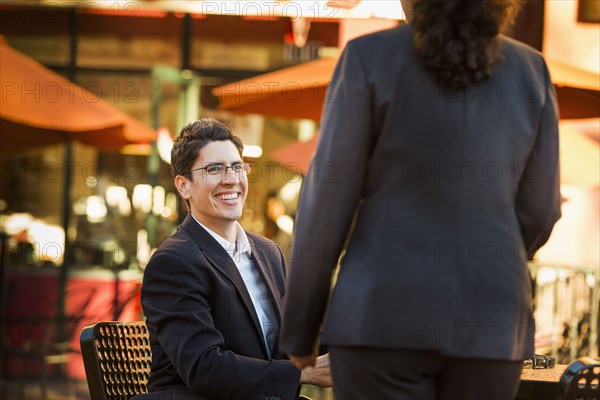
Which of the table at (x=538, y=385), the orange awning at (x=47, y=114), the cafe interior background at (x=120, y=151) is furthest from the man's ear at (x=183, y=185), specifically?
the cafe interior background at (x=120, y=151)

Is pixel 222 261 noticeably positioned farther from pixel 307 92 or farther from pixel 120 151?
pixel 120 151

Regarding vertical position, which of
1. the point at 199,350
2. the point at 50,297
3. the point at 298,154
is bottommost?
the point at 50,297

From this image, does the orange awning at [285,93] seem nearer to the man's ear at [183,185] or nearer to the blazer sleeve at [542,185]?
the man's ear at [183,185]

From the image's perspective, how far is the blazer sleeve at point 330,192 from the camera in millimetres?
2365

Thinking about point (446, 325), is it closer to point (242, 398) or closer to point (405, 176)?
point (405, 176)

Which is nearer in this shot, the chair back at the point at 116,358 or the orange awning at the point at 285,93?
the chair back at the point at 116,358

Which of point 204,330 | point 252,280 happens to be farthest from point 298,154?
point 204,330

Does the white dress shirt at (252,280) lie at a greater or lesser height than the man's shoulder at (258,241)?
lesser

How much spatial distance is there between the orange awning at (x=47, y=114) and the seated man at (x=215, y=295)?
4.12 metres

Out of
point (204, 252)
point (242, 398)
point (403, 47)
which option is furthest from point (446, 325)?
point (204, 252)

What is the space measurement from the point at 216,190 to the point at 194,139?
196mm

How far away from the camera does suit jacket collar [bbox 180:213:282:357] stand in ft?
11.1

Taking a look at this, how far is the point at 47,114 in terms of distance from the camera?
26.0 feet

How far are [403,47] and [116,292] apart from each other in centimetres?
762
